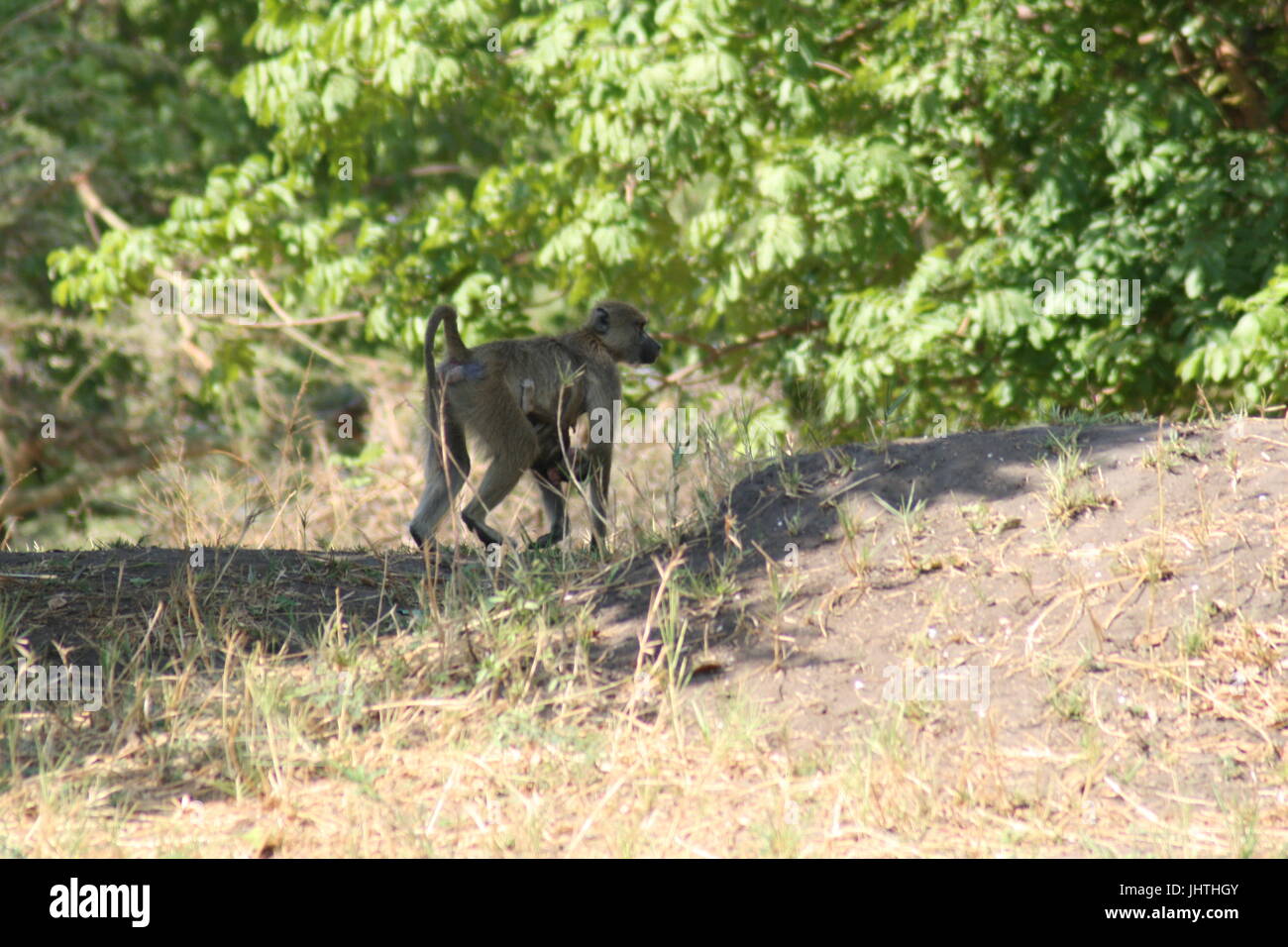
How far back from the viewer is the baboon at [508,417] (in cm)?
673

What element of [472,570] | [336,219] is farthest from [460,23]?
[472,570]

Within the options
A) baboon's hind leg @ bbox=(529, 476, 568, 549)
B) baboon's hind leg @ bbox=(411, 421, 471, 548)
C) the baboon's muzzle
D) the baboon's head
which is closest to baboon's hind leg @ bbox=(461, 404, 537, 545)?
baboon's hind leg @ bbox=(411, 421, 471, 548)

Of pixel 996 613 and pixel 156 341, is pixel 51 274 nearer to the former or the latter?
A: pixel 156 341

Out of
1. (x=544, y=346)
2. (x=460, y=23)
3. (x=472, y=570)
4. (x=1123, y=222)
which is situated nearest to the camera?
(x=472, y=570)

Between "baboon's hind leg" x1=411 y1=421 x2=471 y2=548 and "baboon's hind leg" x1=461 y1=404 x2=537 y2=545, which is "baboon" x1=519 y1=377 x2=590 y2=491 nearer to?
"baboon's hind leg" x1=461 y1=404 x2=537 y2=545

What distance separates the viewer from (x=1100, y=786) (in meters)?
4.17

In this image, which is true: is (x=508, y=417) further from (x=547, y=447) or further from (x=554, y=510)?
(x=554, y=510)

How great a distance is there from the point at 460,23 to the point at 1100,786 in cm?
750

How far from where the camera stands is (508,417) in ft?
22.3

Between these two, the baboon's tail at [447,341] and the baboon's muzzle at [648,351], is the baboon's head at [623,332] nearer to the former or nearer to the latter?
the baboon's muzzle at [648,351]

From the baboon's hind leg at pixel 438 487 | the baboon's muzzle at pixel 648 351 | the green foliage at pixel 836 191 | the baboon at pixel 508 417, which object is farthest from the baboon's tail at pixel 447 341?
the green foliage at pixel 836 191

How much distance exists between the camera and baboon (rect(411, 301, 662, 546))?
22.1 feet

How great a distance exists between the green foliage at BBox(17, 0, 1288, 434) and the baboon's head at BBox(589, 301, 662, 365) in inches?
40.1

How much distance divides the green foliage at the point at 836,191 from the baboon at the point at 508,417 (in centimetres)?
Answer: 138
